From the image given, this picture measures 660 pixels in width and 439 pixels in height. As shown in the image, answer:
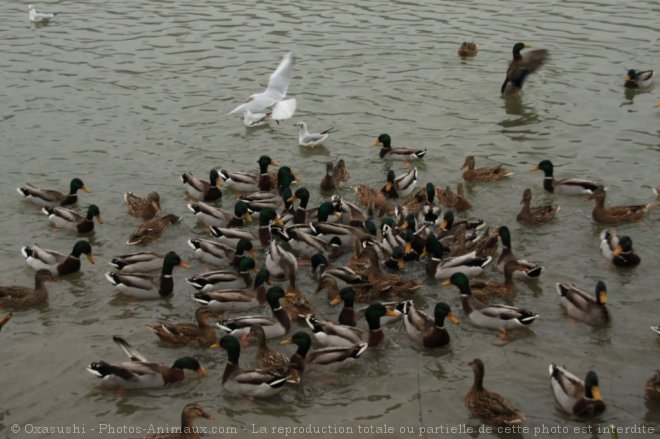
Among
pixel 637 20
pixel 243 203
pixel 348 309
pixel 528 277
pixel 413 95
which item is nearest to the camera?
pixel 348 309

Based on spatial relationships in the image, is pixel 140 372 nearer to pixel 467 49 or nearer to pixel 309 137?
pixel 309 137

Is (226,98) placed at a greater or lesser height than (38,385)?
greater

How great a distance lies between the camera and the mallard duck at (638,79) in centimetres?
1931

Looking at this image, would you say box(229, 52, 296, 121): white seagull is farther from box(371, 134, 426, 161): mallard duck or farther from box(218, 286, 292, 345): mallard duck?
box(218, 286, 292, 345): mallard duck

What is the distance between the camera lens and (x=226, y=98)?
64.5ft

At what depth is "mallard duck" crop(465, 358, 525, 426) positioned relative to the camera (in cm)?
949

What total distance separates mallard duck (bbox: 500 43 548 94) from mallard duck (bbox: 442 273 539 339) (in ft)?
28.5

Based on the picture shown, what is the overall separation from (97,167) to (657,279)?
10.1m

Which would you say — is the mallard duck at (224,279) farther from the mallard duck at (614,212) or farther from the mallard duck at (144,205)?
the mallard duck at (614,212)

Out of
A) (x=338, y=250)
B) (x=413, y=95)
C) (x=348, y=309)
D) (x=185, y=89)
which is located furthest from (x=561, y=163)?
(x=185, y=89)

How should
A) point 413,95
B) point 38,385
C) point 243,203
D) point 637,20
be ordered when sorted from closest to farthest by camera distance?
point 38,385 < point 243,203 < point 413,95 < point 637,20

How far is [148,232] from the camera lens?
1386cm

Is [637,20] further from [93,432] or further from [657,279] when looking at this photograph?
[93,432]

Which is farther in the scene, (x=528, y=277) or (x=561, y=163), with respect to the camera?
(x=561, y=163)
